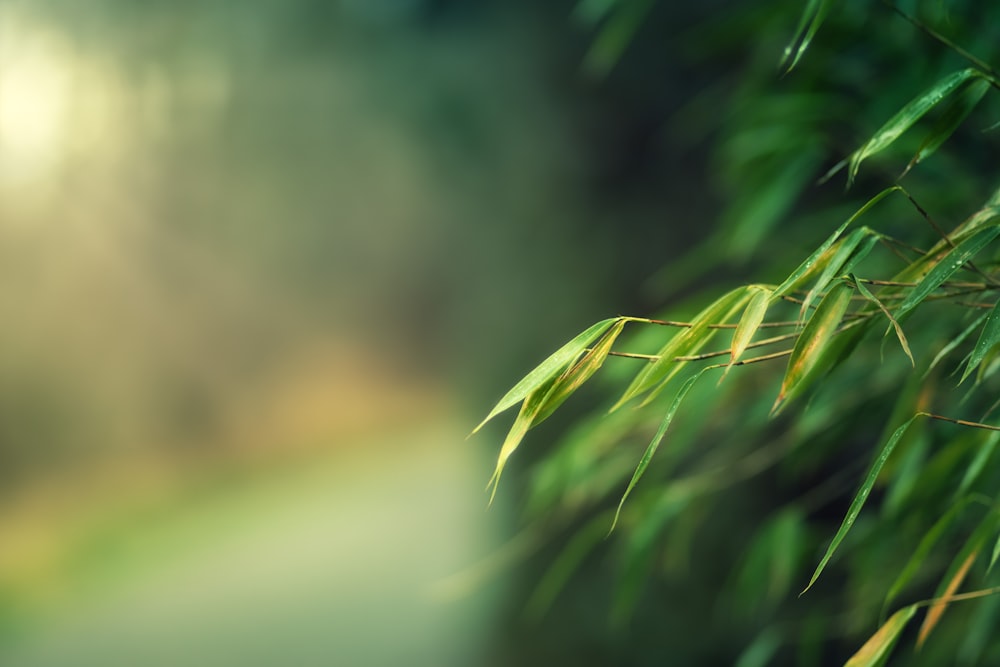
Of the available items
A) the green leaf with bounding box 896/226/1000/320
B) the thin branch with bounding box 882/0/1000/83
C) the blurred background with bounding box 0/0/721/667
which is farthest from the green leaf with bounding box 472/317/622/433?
the blurred background with bounding box 0/0/721/667

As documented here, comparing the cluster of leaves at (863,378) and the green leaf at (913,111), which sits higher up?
the green leaf at (913,111)

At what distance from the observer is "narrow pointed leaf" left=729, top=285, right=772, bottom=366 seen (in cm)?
30

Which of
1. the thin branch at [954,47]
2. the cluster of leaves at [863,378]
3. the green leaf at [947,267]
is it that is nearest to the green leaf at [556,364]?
the cluster of leaves at [863,378]

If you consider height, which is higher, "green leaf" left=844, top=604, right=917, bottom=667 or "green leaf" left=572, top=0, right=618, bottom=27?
"green leaf" left=572, top=0, right=618, bottom=27

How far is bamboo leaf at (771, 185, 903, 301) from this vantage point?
297 millimetres

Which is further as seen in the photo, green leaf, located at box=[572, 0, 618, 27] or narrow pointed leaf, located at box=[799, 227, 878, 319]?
green leaf, located at box=[572, 0, 618, 27]

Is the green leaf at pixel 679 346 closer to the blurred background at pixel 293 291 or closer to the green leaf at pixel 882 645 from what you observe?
the green leaf at pixel 882 645

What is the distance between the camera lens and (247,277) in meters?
1.11

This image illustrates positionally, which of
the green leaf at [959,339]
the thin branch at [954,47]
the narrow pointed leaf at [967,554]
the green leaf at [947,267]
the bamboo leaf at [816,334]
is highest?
the thin branch at [954,47]

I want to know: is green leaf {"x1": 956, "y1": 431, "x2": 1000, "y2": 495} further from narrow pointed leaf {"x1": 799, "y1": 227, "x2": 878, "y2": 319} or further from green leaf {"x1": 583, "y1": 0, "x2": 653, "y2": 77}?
green leaf {"x1": 583, "y1": 0, "x2": 653, "y2": 77}

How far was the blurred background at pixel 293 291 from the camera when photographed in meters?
1.03

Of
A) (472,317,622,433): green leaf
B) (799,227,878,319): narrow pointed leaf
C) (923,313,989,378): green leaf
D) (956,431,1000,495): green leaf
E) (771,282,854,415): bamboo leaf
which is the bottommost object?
(956,431,1000,495): green leaf

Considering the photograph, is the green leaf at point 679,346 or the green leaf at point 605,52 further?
the green leaf at point 605,52

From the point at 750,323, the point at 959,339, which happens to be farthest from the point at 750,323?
the point at 959,339
